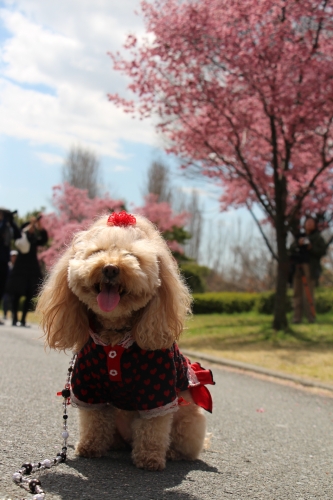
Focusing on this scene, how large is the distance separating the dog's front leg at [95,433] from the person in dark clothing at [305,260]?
814 cm

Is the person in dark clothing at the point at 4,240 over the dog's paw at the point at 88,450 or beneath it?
over

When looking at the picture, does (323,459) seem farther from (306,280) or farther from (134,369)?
(306,280)

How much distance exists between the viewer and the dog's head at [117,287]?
2.43m

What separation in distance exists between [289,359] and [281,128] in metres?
4.33

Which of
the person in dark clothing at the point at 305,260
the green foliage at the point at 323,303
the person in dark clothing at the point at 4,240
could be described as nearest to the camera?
the person in dark clothing at the point at 4,240

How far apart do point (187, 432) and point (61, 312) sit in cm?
94

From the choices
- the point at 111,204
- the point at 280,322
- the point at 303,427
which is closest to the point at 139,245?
the point at 303,427

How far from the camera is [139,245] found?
253 centimetres

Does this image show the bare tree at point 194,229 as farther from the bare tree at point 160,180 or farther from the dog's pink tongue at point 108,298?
the dog's pink tongue at point 108,298

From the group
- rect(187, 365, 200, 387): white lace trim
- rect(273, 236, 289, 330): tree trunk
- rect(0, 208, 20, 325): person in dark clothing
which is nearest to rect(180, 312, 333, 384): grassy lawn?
rect(273, 236, 289, 330): tree trunk

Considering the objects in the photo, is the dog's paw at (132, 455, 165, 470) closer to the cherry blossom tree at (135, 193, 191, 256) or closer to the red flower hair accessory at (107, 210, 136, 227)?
the red flower hair accessory at (107, 210, 136, 227)

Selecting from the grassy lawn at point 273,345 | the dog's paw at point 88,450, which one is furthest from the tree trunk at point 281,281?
the dog's paw at point 88,450

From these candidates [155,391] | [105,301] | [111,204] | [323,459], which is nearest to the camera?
[105,301]

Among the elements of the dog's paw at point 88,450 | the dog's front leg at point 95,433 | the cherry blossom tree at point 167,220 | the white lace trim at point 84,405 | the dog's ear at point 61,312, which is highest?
the cherry blossom tree at point 167,220
